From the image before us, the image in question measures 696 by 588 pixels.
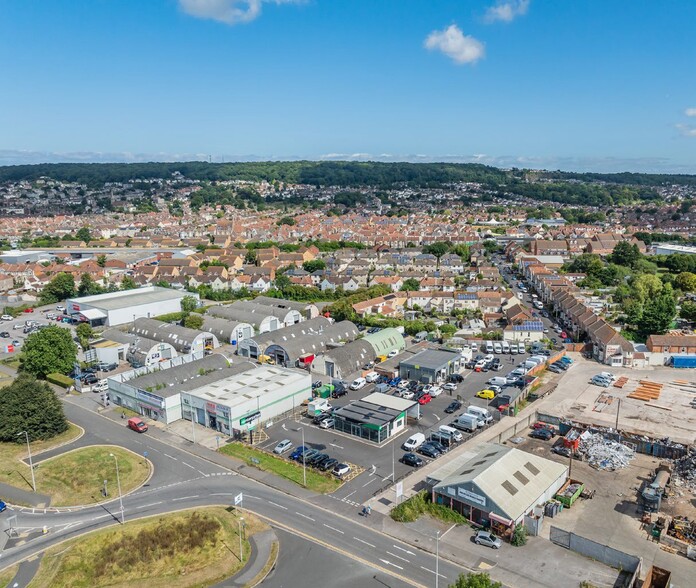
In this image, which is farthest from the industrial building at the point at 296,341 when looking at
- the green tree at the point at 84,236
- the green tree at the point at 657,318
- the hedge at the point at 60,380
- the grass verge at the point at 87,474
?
the green tree at the point at 84,236

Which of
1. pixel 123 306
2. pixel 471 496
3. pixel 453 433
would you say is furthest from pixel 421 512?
pixel 123 306

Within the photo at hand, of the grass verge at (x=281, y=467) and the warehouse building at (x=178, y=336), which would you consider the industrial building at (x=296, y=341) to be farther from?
the grass verge at (x=281, y=467)

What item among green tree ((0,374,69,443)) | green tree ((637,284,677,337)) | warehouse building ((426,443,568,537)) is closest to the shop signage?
warehouse building ((426,443,568,537))

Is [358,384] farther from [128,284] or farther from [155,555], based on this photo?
[128,284]

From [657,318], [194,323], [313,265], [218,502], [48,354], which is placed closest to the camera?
[218,502]

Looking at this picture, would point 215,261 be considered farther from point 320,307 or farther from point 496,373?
point 496,373

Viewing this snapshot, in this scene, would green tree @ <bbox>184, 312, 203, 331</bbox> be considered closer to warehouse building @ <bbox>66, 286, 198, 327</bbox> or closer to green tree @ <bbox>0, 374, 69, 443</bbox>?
warehouse building @ <bbox>66, 286, 198, 327</bbox>
